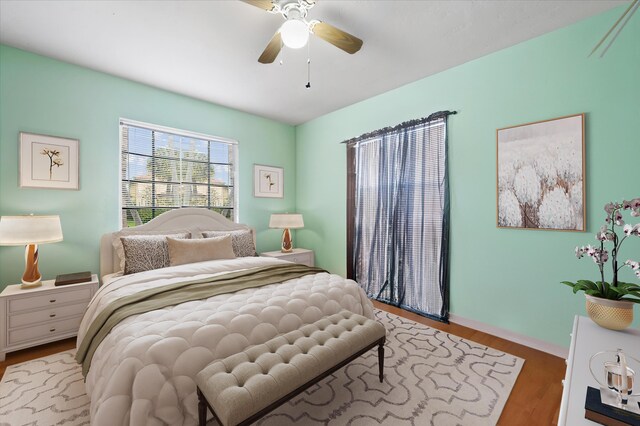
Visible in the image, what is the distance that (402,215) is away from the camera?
335 centimetres

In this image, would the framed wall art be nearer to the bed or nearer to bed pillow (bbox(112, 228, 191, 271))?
the bed

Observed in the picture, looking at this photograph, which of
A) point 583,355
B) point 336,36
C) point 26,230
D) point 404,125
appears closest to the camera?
point 583,355

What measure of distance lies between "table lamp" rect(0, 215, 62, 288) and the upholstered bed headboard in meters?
0.51

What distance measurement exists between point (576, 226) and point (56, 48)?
5.03 m

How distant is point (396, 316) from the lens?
10.3 ft

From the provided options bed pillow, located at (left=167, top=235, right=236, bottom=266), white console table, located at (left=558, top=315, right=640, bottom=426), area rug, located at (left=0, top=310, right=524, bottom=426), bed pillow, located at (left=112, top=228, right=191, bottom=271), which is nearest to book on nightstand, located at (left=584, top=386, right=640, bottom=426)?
white console table, located at (left=558, top=315, right=640, bottom=426)

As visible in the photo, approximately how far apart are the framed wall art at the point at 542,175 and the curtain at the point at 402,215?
0.57 m

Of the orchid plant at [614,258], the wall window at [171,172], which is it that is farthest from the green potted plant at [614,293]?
the wall window at [171,172]

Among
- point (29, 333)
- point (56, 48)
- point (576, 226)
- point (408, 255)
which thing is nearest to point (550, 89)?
point (576, 226)

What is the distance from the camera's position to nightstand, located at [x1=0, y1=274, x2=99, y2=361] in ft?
7.30

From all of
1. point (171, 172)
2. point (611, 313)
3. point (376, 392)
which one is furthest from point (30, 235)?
point (611, 313)

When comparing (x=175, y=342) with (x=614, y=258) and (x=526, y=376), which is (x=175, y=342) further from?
(x=526, y=376)

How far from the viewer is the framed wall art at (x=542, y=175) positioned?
2.19 meters

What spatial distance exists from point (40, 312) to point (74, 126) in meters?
1.91
